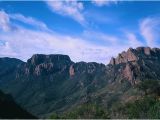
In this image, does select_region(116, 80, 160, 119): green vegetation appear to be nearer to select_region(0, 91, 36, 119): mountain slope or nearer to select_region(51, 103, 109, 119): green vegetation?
select_region(51, 103, 109, 119): green vegetation

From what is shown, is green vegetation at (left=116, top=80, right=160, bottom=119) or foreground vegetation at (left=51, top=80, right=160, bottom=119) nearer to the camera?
foreground vegetation at (left=51, top=80, right=160, bottom=119)

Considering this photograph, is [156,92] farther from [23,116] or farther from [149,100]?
[23,116]

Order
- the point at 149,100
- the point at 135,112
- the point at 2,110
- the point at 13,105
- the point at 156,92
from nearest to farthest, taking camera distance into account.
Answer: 1. the point at 135,112
2. the point at 149,100
3. the point at 2,110
4. the point at 156,92
5. the point at 13,105

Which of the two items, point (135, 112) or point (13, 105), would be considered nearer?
Result: point (135, 112)

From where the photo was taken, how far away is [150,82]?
135 m

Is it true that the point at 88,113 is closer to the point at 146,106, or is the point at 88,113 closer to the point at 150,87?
the point at 146,106

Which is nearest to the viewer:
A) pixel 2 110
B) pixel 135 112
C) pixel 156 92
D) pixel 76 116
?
pixel 76 116

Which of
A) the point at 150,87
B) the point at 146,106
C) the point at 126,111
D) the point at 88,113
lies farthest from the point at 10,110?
the point at 88,113

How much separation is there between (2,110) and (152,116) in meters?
62.6

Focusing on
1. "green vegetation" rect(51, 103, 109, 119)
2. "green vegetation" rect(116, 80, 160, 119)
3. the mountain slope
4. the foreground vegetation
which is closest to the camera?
"green vegetation" rect(51, 103, 109, 119)

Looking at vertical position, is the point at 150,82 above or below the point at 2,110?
above

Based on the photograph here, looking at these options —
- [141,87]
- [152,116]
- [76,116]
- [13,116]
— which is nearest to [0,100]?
[13,116]

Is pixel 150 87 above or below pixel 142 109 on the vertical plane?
above

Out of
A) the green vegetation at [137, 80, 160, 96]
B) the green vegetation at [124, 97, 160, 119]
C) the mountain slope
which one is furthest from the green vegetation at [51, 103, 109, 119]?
the green vegetation at [137, 80, 160, 96]
